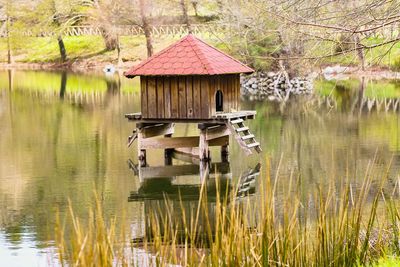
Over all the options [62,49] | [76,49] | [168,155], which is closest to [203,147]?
[168,155]

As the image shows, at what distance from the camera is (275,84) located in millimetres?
40000

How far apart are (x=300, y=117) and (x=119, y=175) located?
11.3m

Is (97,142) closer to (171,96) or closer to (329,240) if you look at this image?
(171,96)

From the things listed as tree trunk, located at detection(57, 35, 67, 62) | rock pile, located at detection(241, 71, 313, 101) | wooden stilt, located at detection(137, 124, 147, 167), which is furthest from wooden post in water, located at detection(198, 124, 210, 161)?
tree trunk, located at detection(57, 35, 67, 62)

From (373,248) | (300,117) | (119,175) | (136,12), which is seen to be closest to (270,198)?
(373,248)

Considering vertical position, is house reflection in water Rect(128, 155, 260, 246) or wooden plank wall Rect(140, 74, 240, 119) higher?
wooden plank wall Rect(140, 74, 240, 119)

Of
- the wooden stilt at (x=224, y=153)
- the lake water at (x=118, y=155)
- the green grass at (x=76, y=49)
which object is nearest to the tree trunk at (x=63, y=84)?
the lake water at (x=118, y=155)

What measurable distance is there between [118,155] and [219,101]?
2655 mm

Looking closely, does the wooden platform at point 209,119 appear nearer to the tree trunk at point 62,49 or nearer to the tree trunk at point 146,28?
the tree trunk at point 146,28

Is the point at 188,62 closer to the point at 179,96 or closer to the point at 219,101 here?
the point at 179,96

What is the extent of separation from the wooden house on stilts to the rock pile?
20.0m

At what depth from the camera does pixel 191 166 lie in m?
18.6

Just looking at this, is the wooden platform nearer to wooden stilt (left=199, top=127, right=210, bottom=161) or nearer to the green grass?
wooden stilt (left=199, top=127, right=210, bottom=161)

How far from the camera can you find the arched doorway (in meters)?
19.1
